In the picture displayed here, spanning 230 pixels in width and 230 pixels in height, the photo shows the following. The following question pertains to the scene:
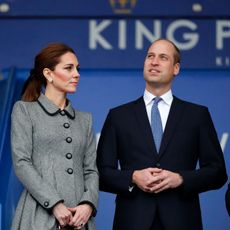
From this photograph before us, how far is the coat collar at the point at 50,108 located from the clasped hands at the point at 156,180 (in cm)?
50

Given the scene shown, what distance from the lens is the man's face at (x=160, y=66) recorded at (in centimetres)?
580

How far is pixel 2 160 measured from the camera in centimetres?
666

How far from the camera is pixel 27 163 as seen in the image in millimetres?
5328

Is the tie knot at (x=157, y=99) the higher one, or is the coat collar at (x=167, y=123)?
the tie knot at (x=157, y=99)

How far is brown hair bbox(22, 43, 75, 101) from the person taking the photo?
5.57 m

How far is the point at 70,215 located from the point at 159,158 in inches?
25.5

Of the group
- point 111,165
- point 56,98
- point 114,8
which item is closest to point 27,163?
point 56,98

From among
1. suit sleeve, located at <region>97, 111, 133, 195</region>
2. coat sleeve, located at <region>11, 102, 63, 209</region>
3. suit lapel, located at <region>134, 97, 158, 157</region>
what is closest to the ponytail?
coat sleeve, located at <region>11, 102, 63, 209</region>

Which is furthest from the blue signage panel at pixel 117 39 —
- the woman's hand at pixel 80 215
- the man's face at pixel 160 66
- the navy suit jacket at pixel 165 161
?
the woman's hand at pixel 80 215

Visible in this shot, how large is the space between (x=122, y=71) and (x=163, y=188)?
114 inches

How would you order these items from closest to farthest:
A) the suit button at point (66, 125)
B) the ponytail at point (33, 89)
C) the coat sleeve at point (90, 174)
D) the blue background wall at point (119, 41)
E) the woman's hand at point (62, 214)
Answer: the woman's hand at point (62, 214) < the coat sleeve at point (90, 174) < the suit button at point (66, 125) < the ponytail at point (33, 89) < the blue background wall at point (119, 41)

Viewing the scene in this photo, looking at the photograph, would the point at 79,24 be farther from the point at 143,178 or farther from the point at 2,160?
the point at 143,178

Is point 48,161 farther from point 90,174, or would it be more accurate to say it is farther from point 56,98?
point 56,98

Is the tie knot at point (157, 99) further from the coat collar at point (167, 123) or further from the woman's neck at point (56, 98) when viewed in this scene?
the woman's neck at point (56, 98)
